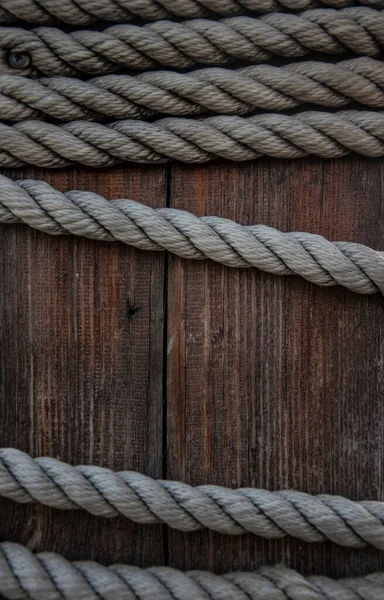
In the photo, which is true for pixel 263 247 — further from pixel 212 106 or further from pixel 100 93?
pixel 100 93

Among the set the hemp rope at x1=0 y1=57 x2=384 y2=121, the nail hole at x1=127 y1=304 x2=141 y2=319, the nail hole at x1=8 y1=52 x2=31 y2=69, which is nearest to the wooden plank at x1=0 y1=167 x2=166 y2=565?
the nail hole at x1=127 y1=304 x2=141 y2=319

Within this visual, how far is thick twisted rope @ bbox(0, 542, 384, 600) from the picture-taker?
1.06m

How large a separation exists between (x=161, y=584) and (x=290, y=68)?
989 mm

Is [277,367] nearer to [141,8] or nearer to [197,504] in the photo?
[197,504]

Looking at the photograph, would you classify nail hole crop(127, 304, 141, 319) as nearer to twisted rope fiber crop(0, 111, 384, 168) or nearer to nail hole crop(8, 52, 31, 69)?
twisted rope fiber crop(0, 111, 384, 168)

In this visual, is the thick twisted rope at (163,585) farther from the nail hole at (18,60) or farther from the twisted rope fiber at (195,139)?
the nail hole at (18,60)

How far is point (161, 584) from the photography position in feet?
3.53

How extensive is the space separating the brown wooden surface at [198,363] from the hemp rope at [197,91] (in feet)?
0.37

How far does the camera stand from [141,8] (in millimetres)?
1141

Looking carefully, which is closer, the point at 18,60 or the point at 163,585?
the point at 163,585

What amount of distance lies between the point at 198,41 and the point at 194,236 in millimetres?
369

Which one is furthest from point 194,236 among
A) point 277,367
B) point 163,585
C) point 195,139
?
point 163,585

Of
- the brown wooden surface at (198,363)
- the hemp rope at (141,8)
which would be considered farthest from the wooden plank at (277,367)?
the hemp rope at (141,8)

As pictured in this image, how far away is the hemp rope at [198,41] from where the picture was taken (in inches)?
43.7
